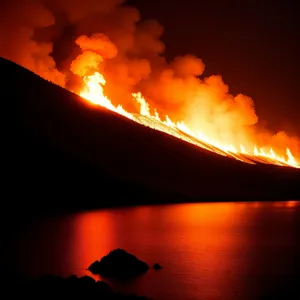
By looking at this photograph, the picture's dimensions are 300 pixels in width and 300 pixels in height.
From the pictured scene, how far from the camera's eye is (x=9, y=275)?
19719mm

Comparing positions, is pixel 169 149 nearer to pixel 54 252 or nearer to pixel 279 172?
pixel 279 172

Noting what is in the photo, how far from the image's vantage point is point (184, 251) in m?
28.3

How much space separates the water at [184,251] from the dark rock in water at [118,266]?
1.64ft

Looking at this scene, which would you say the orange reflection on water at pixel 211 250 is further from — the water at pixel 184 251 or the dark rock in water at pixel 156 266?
the dark rock in water at pixel 156 266

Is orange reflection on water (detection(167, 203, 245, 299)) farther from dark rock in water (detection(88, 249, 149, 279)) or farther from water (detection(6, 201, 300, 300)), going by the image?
dark rock in water (detection(88, 249, 149, 279))

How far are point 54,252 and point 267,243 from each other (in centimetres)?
1341

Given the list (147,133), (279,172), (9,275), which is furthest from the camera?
(279,172)

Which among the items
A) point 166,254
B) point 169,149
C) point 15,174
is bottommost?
point 166,254

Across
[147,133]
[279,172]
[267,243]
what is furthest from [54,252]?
[279,172]

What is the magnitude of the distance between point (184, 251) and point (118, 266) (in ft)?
29.8

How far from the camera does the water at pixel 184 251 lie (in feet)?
62.1

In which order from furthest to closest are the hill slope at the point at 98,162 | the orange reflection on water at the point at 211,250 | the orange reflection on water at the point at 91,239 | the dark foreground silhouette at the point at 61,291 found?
the hill slope at the point at 98,162 < the orange reflection on water at the point at 91,239 < the orange reflection on water at the point at 211,250 < the dark foreground silhouette at the point at 61,291

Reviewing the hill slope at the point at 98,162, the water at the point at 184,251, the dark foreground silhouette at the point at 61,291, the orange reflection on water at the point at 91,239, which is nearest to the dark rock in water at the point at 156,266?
the water at the point at 184,251

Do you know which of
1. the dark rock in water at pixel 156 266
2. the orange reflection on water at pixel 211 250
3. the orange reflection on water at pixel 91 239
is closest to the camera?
the orange reflection on water at pixel 211 250
